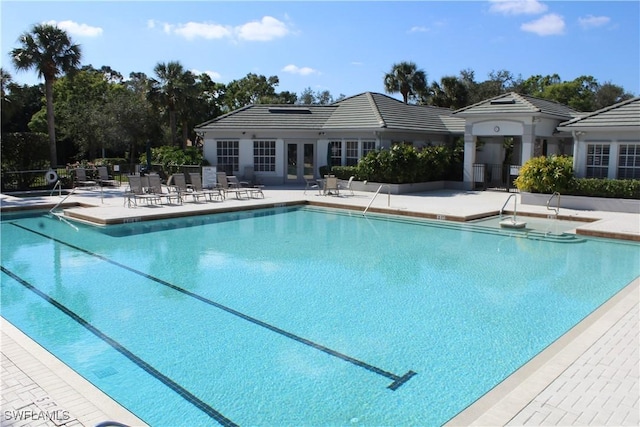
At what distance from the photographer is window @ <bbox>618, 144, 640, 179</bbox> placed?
17844 mm

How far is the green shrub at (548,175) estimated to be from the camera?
18.0 m

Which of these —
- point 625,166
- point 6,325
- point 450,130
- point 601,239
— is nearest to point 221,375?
point 6,325

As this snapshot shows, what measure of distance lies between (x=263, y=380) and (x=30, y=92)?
45.7 metres

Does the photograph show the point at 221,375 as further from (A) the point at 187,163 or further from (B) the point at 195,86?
(B) the point at 195,86

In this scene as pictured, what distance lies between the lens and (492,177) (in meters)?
25.7

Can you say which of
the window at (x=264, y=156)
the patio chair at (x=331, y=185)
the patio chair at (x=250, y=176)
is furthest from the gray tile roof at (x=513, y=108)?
the patio chair at (x=250, y=176)

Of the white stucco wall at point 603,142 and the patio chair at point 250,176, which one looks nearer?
the white stucco wall at point 603,142

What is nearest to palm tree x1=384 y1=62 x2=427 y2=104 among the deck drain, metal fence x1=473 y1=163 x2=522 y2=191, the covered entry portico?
the covered entry portico

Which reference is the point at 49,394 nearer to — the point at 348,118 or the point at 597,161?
the point at 597,161

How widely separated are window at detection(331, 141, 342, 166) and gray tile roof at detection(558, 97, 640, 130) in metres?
10.5

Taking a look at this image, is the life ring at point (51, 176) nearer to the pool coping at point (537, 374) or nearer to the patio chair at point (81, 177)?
the patio chair at point (81, 177)

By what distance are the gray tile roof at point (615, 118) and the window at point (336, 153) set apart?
34.5 feet

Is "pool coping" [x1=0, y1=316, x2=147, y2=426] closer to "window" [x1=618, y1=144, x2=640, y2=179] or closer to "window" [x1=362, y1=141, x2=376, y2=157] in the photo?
"window" [x1=618, y1=144, x2=640, y2=179]

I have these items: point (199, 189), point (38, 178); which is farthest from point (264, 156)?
point (38, 178)
